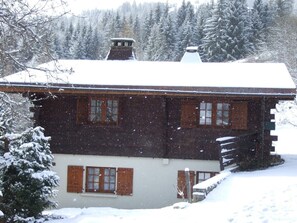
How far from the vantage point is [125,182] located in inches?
661

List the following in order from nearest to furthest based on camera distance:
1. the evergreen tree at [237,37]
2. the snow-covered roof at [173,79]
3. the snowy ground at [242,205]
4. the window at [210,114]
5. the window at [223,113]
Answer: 1. the snowy ground at [242,205]
2. the snow-covered roof at [173,79]
3. the window at [210,114]
4. the window at [223,113]
5. the evergreen tree at [237,37]

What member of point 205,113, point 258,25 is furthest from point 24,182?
point 258,25

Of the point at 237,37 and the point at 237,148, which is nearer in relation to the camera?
the point at 237,148

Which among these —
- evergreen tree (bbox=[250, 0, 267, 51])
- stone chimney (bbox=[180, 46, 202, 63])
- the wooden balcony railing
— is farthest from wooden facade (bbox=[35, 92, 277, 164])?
evergreen tree (bbox=[250, 0, 267, 51])

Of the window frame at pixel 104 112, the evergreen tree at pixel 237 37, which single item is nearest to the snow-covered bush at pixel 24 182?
the window frame at pixel 104 112

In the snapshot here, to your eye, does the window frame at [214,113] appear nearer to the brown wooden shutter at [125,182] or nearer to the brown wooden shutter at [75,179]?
the brown wooden shutter at [125,182]

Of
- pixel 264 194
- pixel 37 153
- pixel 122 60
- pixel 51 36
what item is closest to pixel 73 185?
pixel 37 153

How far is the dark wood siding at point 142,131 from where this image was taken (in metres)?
16.7

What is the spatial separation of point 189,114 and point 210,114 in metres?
0.73

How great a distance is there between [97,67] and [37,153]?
591 centimetres

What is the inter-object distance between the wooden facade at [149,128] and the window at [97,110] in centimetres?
4

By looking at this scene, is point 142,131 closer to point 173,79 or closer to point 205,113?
point 173,79

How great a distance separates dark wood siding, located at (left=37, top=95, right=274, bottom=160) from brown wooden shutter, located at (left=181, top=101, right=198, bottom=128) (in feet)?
0.28

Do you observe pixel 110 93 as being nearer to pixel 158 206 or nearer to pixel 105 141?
pixel 105 141
